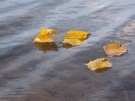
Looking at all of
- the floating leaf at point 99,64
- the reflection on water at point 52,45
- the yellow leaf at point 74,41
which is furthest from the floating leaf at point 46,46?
the floating leaf at point 99,64

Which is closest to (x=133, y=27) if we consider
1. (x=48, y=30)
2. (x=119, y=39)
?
(x=119, y=39)

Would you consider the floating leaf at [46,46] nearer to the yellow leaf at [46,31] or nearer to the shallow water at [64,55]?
the shallow water at [64,55]

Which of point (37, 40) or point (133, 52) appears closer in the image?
point (133, 52)

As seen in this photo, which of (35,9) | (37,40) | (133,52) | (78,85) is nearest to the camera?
(78,85)

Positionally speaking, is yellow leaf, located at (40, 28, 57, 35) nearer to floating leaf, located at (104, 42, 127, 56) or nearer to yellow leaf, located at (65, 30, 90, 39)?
yellow leaf, located at (65, 30, 90, 39)

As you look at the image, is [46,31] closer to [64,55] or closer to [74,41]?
[74,41]

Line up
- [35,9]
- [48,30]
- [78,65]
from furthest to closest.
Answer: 1. [35,9]
2. [48,30]
3. [78,65]

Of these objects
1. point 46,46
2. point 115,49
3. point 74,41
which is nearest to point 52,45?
point 46,46

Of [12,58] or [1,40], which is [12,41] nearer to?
[1,40]
